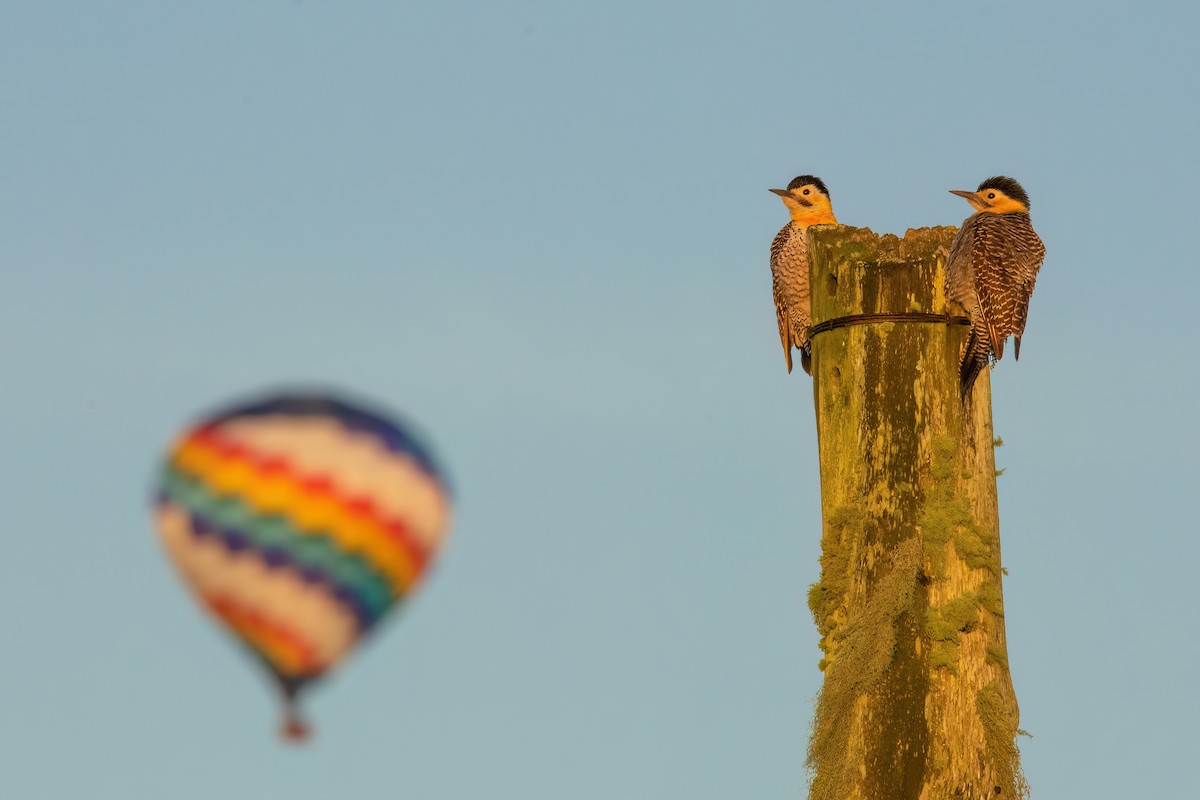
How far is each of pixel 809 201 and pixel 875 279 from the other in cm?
601

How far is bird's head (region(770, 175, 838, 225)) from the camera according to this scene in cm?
1220

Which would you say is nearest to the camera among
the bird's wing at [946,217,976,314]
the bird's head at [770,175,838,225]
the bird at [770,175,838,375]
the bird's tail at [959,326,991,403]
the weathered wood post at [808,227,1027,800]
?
the weathered wood post at [808,227,1027,800]

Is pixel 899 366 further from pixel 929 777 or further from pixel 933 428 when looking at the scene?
pixel 929 777

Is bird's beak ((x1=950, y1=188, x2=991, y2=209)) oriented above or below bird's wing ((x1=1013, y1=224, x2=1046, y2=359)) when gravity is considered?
above

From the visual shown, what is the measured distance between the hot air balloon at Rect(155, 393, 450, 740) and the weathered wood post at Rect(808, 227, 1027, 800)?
2288 mm

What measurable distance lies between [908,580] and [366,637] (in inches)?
116

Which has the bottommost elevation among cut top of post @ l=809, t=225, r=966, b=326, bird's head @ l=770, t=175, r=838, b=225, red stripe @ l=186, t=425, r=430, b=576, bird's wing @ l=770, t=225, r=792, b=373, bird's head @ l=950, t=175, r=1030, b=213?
red stripe @ l=186, t=425, r=430, b=576

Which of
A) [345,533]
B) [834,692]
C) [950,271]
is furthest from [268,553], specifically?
[950,271]

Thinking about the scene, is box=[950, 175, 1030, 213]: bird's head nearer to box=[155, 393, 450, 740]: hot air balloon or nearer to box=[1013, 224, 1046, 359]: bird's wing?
box=[1013, 224, 1046, 359]: bird's wing

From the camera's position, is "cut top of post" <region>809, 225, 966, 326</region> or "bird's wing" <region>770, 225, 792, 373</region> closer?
"cut top of post" <region>809, 225, 966, 326</region>

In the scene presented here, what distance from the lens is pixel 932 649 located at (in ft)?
19.7

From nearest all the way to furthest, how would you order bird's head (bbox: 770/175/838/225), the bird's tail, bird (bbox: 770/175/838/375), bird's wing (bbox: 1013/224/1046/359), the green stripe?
the bird's tail, the green stripe, bird's wing (bbox: 1013/224/1046/359), bird (bbox: 770/175/838/375), bird's head (bbox: 770/175/838/225)

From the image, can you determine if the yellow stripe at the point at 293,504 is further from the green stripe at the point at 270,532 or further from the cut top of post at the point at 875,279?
the cut top of post at the point at 875,279

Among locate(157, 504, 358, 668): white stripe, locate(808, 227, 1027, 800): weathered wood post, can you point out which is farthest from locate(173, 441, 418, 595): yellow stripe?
locate(808, 227, 1027, 800): weathered wood post
